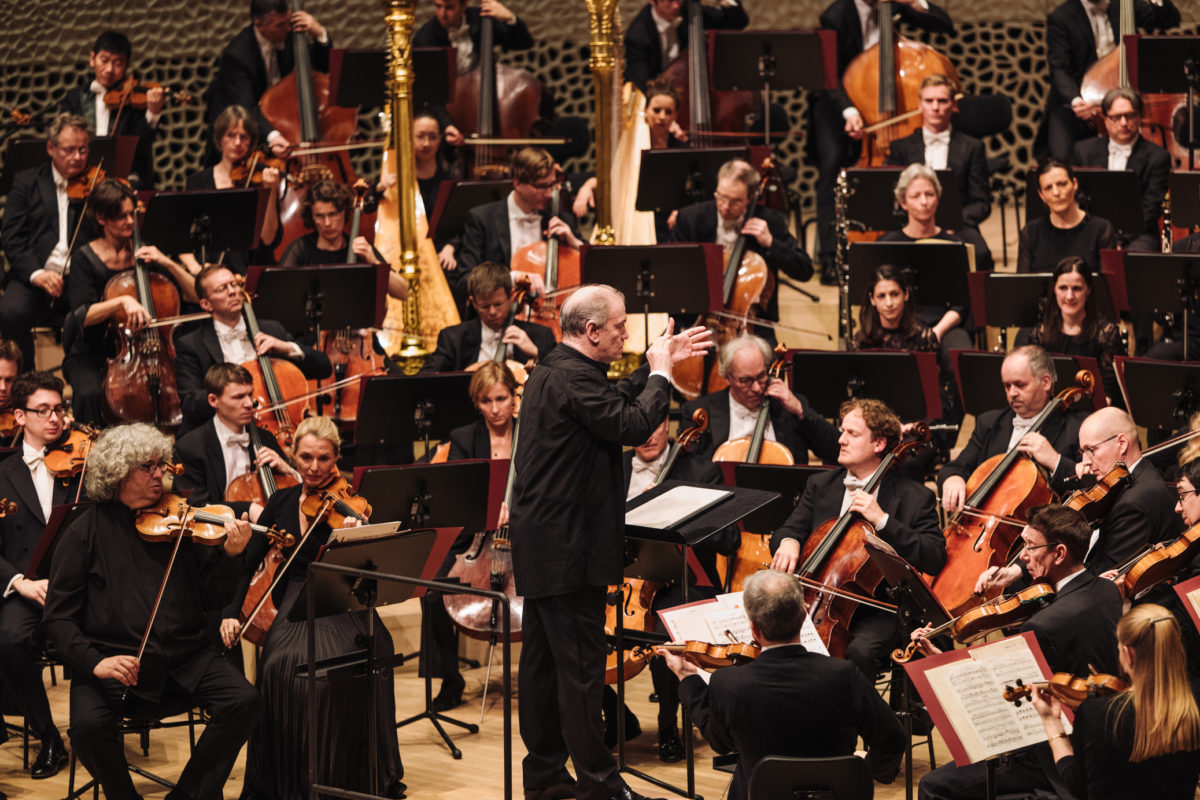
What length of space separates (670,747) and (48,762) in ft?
5.96

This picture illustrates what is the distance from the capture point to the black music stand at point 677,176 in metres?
6.43

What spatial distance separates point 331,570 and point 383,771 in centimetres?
71

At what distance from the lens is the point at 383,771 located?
4297 mm

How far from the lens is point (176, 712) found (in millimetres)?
4207

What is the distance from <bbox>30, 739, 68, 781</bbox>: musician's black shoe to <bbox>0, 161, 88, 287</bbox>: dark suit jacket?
8.03ft

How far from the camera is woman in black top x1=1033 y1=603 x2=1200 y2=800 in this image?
9.94 ft

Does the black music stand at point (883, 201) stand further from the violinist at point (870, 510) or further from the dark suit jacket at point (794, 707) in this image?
the dark suit jacket at point (794, 707)

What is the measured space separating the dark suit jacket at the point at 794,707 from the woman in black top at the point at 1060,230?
3.35 metres

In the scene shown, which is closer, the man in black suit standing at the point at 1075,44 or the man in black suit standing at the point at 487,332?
the man in black suit standing at the point at 487,332

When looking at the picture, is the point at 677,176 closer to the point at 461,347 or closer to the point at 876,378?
the point at 461,347

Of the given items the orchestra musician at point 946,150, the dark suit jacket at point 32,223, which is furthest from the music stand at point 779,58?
the dark suit jacket at point 32,223

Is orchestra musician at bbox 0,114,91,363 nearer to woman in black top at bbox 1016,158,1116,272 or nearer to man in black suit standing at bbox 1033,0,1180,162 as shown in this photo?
woman in black top at bbox 1016,158,1116,272

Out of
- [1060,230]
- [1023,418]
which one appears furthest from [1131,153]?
[1023,418]

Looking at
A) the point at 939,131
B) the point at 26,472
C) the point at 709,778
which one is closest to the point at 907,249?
the point at 939,131
